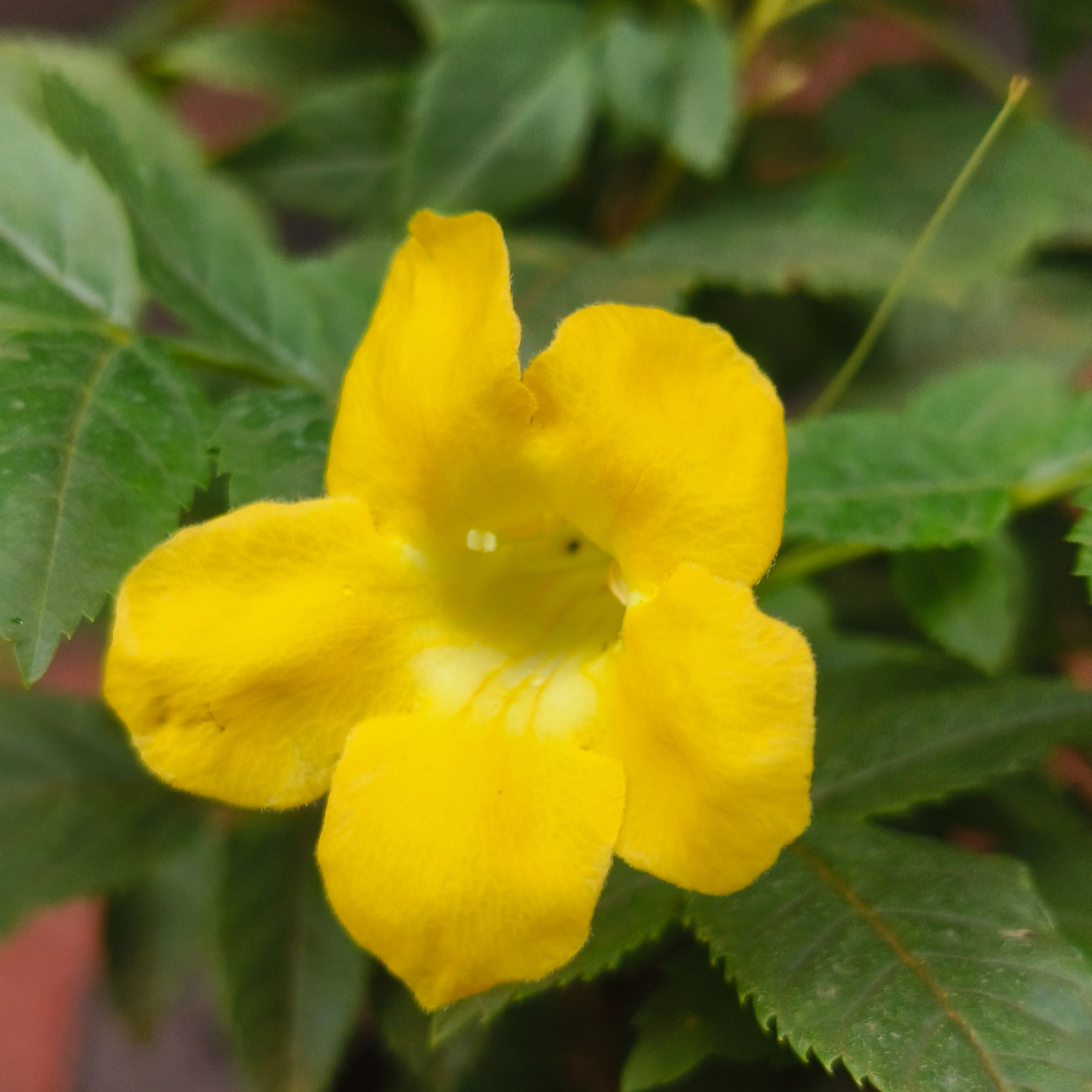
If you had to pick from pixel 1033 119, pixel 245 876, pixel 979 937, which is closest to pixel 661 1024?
pixel 979 937

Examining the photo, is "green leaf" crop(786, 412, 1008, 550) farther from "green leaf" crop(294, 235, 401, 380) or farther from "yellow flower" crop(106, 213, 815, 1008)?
"green leaf" crop(294, 235, 401, 380)

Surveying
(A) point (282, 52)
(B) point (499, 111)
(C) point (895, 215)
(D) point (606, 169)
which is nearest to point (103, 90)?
(A) point (282, 52)

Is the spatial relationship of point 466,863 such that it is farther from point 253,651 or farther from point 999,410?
point 999,410

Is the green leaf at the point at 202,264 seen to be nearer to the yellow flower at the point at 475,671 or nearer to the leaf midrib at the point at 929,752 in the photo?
the yellow flower at the point at 475,671

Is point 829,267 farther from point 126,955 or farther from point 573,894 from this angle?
point 126,955

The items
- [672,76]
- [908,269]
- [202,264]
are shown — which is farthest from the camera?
[672,76]
